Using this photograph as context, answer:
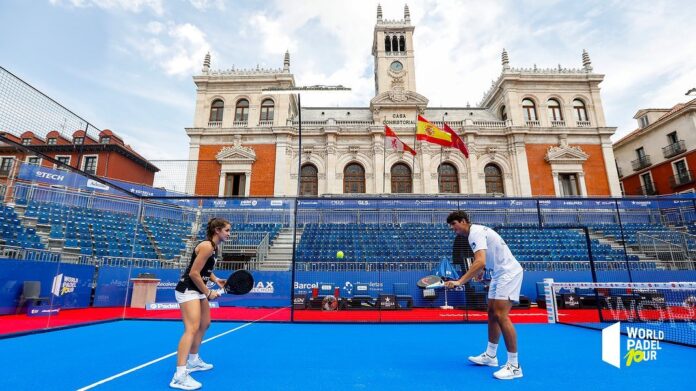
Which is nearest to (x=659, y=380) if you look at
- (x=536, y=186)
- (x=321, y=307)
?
(x=321, y=307)

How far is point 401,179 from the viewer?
28219mm

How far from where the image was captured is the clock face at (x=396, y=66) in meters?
32.5

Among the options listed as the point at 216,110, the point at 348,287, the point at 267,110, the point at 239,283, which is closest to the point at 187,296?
the point at 239,283

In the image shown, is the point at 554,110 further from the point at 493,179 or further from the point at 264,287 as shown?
the point at 264,287

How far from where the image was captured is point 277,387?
3646 mm

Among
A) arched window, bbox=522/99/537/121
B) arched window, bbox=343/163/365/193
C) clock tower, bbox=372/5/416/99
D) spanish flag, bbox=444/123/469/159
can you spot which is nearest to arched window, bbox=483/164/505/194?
arched window, bbox=522/99/537/121

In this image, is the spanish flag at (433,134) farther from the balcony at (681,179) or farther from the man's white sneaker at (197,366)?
the balcony at (681,179)

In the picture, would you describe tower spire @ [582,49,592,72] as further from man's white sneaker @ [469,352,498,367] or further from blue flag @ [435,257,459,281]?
man's white sneaker @ [469,352,498,367]

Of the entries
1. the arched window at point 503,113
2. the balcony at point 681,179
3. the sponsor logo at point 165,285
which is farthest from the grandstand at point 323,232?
the balcony at point 681,179

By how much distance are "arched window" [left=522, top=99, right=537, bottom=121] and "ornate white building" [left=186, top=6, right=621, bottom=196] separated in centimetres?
11

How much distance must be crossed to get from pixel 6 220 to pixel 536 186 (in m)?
33.3

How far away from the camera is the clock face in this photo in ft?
107

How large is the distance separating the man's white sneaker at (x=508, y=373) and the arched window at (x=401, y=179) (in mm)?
Result: 23936

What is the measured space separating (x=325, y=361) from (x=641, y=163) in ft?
143
